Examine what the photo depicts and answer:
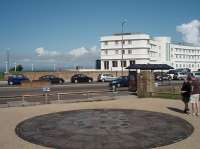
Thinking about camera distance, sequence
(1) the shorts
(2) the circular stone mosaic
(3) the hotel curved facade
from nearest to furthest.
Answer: (2) the circular stone mosaic, (1) the shorts, (3) the hotel curved facade

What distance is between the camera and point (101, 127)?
12297 millimetres

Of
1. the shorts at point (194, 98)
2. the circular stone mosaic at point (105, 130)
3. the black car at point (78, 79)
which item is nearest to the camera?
the circular stone mosaic at point (105, 130)

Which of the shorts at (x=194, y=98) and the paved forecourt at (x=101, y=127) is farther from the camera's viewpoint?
the shorts at (x=194, y=98)

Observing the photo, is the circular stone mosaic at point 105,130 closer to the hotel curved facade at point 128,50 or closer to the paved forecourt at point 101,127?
the paved forecourt at point 101,127

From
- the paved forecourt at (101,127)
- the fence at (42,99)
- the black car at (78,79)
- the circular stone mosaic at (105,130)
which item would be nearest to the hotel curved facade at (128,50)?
the black car at (78,79)

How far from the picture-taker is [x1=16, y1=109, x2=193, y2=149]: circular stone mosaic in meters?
9.94

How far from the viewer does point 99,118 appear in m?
14.4

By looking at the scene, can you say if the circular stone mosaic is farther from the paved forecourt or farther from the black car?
the black car

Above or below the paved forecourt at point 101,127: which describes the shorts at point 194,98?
above

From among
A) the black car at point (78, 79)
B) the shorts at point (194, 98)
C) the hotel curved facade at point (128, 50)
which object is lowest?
the shorts at point (194, 98)

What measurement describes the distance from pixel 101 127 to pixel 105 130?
605 millimetres

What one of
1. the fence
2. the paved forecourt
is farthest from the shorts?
the fence

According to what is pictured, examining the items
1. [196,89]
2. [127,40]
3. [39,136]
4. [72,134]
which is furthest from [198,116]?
[127,40]

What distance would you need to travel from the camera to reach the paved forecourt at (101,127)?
32.6 ft
